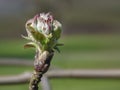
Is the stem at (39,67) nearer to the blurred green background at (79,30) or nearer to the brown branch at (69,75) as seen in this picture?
the brown branch at (69,75)

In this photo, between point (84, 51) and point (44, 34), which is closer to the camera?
point (44, 34)

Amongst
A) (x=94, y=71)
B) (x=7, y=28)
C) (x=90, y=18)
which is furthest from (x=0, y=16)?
(x=94, y=71)

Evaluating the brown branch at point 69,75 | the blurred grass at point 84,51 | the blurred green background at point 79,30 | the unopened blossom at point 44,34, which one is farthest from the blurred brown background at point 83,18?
the unopened blossom at point 44,34

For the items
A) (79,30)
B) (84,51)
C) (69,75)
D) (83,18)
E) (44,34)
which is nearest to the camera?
(44,34)

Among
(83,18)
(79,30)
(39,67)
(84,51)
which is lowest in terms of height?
(39,67)

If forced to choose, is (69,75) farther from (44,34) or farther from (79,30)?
(79,30)

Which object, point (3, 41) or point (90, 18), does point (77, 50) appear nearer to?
point (3, 41)

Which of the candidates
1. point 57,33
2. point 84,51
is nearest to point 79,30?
point 84,51

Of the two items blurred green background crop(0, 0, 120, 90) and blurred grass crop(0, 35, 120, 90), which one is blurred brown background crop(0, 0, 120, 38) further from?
blurred grass crop(0, 35, 120, 90)

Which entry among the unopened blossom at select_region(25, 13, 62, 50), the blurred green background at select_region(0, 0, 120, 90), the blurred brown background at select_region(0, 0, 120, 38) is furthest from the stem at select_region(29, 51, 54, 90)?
the blurred brown background at select_region(0, 0, 120, 38)
